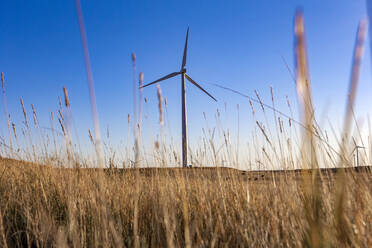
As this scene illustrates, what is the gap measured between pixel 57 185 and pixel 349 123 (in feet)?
10.8

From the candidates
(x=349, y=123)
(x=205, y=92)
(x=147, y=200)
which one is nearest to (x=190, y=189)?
(x=147, y=200)

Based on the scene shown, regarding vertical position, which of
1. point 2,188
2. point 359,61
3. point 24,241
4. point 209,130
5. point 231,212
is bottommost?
point 24,241

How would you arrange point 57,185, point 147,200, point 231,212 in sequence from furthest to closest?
point 57,185 < point 147,200 < point 231,212

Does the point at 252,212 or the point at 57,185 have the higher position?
the point at 57,185

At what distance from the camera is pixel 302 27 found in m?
0.45

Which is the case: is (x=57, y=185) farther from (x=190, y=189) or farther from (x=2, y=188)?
(x=190, y=189)

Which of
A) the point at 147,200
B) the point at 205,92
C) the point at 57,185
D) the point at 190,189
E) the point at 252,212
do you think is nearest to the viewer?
the point at 252,212

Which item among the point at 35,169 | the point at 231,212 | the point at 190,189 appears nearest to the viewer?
the point at 231,212

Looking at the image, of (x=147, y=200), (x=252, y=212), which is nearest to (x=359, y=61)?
(x=252, y=212)

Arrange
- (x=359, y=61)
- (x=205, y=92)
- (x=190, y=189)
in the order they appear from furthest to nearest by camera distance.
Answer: (x=205, y=92) → (x=190, y=189) → (x=359, y=61)

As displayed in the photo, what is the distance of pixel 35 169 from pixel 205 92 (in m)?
8.58

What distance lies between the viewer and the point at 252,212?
83.7 inches

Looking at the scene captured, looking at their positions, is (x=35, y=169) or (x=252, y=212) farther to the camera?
(x=35, y=169)

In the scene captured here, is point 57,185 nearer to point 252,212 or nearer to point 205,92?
point 252,212
